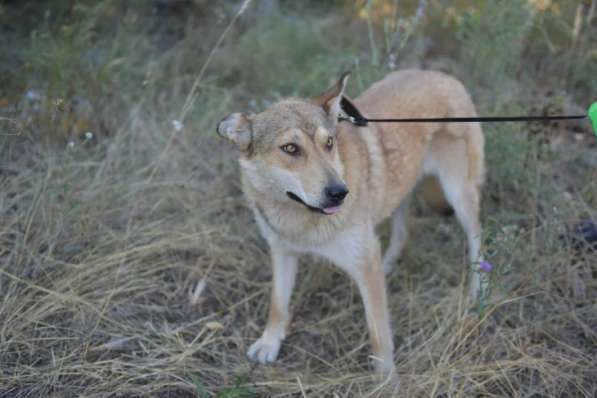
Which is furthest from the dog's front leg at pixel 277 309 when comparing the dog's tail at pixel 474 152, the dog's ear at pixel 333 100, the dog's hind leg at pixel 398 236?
the dog's tail at pixel 474 152

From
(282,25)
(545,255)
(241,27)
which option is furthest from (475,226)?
(241,27)

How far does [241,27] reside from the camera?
734 cm

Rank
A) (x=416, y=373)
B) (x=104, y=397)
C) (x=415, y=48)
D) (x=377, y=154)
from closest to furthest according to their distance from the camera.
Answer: (x=104, y=397) → (x=416, y=373) → (x=377, y=154) → (x=415, y=48)

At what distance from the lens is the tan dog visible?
3146mm

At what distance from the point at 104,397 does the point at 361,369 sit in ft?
5.10

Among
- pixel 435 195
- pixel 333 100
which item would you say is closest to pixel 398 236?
pixel 435 195

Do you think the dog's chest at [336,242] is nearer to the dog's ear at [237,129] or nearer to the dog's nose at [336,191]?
the dog's nose at [336,191]

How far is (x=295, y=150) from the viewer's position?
10.3 ft

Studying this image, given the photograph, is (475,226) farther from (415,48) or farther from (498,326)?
(415,48)

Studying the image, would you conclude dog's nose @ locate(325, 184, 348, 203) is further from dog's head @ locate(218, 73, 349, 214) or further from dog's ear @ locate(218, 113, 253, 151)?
dog's ear @ locate(218, 113, 253, 151)

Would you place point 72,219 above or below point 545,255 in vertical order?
below

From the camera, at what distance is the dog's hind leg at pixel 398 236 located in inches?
182

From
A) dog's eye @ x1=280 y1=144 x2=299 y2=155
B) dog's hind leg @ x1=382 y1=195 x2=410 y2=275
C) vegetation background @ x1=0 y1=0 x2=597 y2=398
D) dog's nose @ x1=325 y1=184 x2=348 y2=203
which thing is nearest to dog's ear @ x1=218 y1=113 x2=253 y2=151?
dog's eye @ x1=280 y1=144 x2=299 y2=155

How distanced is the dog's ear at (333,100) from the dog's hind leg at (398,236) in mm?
1439
